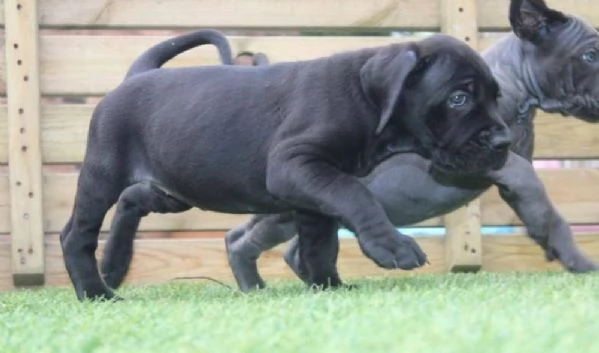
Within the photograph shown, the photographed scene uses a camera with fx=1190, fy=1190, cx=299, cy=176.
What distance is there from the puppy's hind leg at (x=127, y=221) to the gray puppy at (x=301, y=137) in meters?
0.16

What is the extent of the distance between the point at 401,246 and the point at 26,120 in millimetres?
2338

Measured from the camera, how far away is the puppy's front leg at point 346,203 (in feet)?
10.1

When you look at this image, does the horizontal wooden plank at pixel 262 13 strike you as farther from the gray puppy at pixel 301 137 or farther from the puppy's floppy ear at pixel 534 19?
the gray puppy at pixel 301 137

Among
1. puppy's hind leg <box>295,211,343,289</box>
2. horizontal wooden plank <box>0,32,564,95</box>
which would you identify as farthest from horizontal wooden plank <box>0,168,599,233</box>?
puppy's hind leg <box>295,211,343,289</box>

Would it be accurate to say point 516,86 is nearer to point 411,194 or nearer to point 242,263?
point 411,194

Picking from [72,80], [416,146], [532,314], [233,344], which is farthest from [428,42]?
[72,80]

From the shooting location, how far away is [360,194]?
3.18 metres

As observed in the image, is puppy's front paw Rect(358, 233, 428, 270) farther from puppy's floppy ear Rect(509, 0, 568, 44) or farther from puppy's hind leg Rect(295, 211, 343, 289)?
puppy's floppy ear Rect(509, 0, 568, 44)

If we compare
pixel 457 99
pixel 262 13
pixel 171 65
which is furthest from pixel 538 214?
pixel 171 65

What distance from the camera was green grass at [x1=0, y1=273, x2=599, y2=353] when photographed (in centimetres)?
189

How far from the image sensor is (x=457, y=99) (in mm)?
3336

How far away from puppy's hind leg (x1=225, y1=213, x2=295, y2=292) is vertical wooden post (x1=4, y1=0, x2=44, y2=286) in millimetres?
940

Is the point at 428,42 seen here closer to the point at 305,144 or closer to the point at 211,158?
the point at 305,144

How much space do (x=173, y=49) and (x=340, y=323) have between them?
2.22 meters
